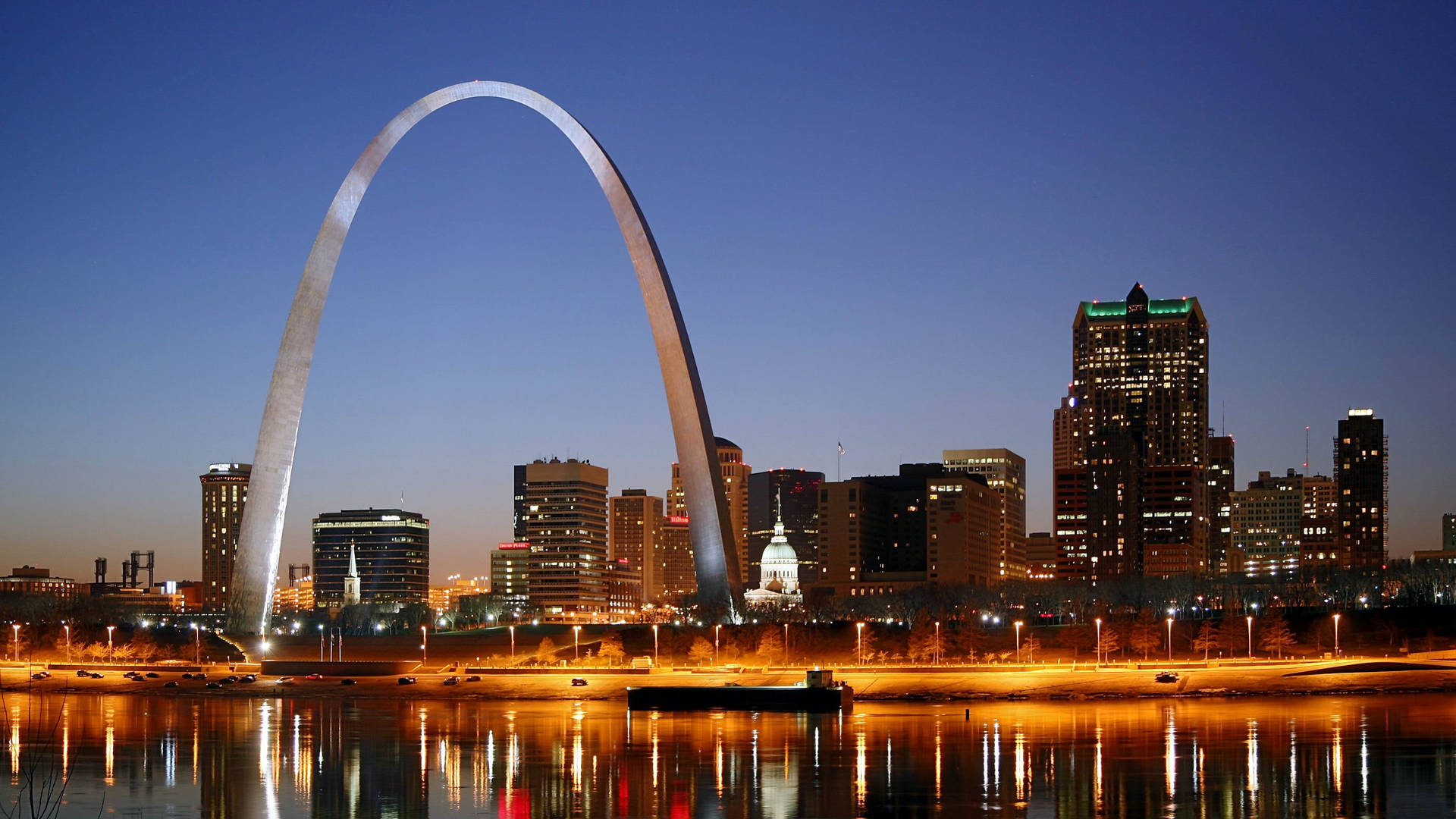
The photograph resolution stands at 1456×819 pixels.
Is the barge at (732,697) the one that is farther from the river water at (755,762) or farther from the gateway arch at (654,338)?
the gateway arch at (654,338)

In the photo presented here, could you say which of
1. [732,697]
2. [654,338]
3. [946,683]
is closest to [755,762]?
[732,697]

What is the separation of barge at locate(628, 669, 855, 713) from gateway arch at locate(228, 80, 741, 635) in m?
13.6

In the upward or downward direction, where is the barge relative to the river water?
downward

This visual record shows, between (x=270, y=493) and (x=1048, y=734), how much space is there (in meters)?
40.6

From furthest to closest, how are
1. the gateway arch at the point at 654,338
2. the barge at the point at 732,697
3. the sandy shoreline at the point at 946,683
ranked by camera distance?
the gateway arch at the point at 654,338, the sandy shoreline at the point at 946,683, the barge at the point at 732,697

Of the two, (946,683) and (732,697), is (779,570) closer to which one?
(946,683)

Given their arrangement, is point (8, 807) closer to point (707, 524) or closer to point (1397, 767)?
point (1397, 767)

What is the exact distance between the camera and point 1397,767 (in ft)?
104

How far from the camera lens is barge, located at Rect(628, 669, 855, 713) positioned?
168 feet

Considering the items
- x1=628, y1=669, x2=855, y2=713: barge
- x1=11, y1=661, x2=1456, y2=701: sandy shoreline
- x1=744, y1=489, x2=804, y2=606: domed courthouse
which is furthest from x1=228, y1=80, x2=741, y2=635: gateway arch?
x1=744, y1=489, x2=804, y2=606: domed courthouse

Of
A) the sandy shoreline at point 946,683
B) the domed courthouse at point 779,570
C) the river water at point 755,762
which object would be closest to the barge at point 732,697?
the river water at point 755,762

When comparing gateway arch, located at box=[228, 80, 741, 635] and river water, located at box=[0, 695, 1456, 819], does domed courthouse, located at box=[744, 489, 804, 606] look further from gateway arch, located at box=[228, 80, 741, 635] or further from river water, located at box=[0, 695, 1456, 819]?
river water, located at box=[0, 695, 1456, 819]

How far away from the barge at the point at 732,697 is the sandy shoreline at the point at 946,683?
652 cm

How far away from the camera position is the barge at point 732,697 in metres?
51.3
